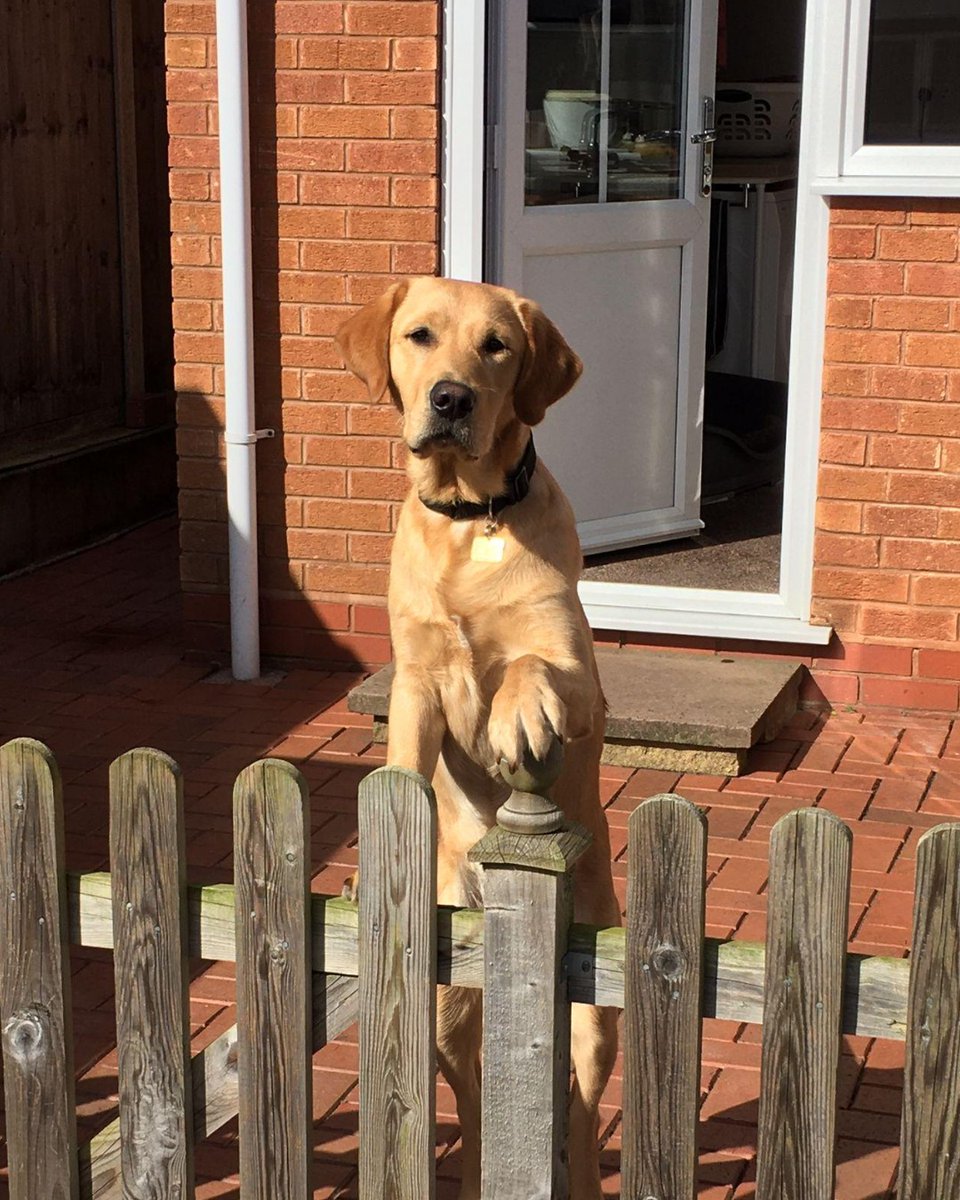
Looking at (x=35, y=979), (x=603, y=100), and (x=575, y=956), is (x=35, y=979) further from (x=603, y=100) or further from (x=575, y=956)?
(x=603, y=100)

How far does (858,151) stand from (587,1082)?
12.3 ft

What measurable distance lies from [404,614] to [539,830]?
111 centimetres

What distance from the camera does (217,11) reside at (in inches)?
235

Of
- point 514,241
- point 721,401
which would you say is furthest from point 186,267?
point 721,401

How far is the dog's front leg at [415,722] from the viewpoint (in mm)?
3193

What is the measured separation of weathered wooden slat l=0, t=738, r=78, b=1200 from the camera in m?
2.46

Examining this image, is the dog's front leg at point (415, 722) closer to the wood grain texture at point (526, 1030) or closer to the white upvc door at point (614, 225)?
→ the wood grain texture at point (526, 1030)

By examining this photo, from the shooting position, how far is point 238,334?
6199 millimetres

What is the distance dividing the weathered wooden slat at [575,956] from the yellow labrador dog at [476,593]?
561 millimetres

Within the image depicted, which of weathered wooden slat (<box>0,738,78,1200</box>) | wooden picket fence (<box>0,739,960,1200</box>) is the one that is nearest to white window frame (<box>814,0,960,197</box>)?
wooden picket fence (<box>0,739,960,1200</box>)

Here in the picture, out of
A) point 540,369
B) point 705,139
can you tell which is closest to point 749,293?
point 705,139

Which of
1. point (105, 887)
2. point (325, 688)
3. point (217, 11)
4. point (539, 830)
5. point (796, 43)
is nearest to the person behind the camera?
point (539, 830)

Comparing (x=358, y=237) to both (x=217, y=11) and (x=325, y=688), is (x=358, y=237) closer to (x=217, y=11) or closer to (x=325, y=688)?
(x=217, y=11)

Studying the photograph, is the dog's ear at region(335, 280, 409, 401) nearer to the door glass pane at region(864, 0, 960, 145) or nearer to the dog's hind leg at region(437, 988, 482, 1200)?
the dog's hind leg at region(437, 988, 482, 1200)
